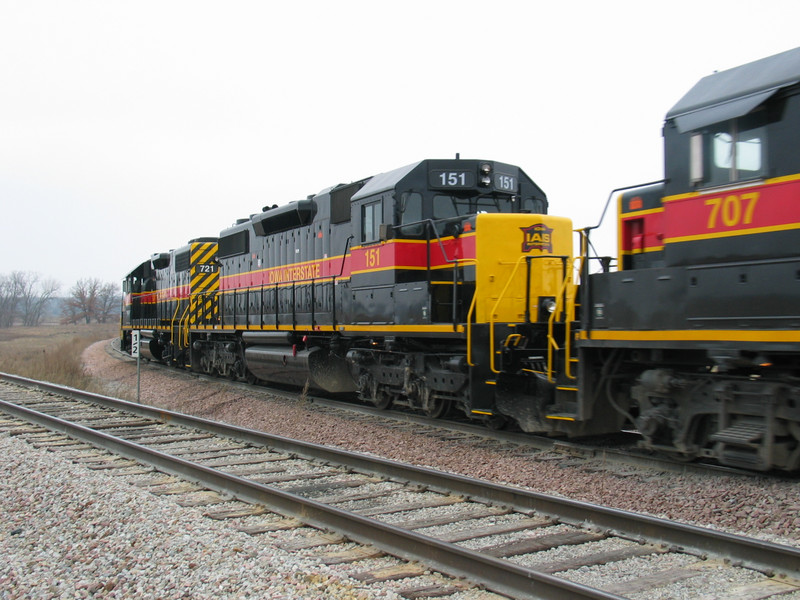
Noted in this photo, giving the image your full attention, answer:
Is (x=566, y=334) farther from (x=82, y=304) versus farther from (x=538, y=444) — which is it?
(x=82, y=304)

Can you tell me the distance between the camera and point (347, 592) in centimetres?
383

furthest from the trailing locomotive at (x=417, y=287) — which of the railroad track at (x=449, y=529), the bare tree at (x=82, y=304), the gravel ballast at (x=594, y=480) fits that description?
the bare tree at (x=82, y=304)

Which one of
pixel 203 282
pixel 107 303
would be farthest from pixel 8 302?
pixel 203 282

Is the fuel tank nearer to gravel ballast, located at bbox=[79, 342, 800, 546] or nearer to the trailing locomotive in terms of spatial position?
the trailing locomotive

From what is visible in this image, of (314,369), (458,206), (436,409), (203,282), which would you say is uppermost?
Result: (458,206)

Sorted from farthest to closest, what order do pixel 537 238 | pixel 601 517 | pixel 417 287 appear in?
pixel 417 287 < pixel 537 238 < pixel 601 517

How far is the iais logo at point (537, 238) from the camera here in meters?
8.85

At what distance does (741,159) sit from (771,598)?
10.9ft

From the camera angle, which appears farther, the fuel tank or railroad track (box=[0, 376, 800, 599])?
the fuel tank

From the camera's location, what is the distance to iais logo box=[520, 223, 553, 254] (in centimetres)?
A: 885

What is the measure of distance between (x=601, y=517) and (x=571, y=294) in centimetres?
293

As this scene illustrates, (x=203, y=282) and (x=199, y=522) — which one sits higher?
(x=203, y=282)

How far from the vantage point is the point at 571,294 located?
7.34 metres

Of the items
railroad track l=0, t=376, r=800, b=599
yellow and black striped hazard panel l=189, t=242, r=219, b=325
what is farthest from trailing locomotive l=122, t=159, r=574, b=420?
yellow and black striped hazard panel l=189, t=242, r=219, b=325
